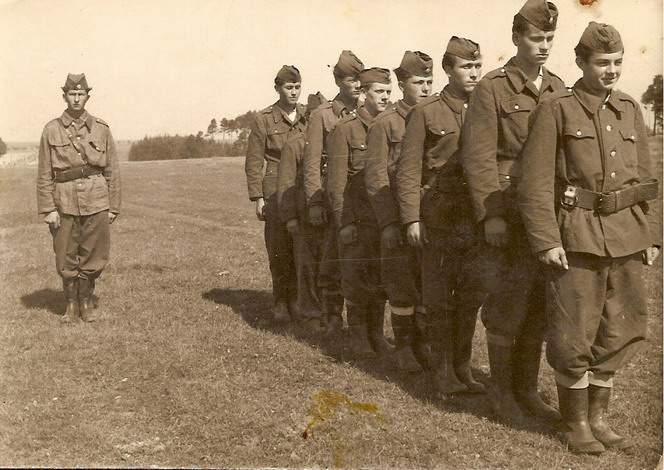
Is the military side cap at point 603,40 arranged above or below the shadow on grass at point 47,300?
above

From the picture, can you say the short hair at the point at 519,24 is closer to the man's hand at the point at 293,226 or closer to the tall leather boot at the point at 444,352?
the tall leather boot at the point at 444,352

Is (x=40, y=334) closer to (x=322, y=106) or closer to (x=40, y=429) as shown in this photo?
(x=40, y=429)

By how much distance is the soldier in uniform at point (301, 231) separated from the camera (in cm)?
830

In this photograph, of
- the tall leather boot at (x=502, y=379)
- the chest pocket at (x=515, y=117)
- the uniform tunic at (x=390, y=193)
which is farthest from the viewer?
the uniform tunic at (x=390, y=193)

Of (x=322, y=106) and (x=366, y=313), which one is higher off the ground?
(x=322, y=106)

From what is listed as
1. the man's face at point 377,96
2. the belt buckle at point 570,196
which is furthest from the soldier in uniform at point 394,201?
the belt buckle at point 570,196

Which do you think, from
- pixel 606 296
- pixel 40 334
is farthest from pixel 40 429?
pixel 606 296

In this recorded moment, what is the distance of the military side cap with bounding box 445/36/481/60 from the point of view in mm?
5793

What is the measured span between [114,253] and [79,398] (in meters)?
8.44

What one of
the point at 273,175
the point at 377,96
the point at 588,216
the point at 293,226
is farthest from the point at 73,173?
the point at 588,216

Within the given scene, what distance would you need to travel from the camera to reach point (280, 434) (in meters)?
5.23

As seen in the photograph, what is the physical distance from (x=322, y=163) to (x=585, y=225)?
366 cm

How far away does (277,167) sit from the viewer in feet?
28.6

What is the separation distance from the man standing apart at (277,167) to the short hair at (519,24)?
367 centimetres
